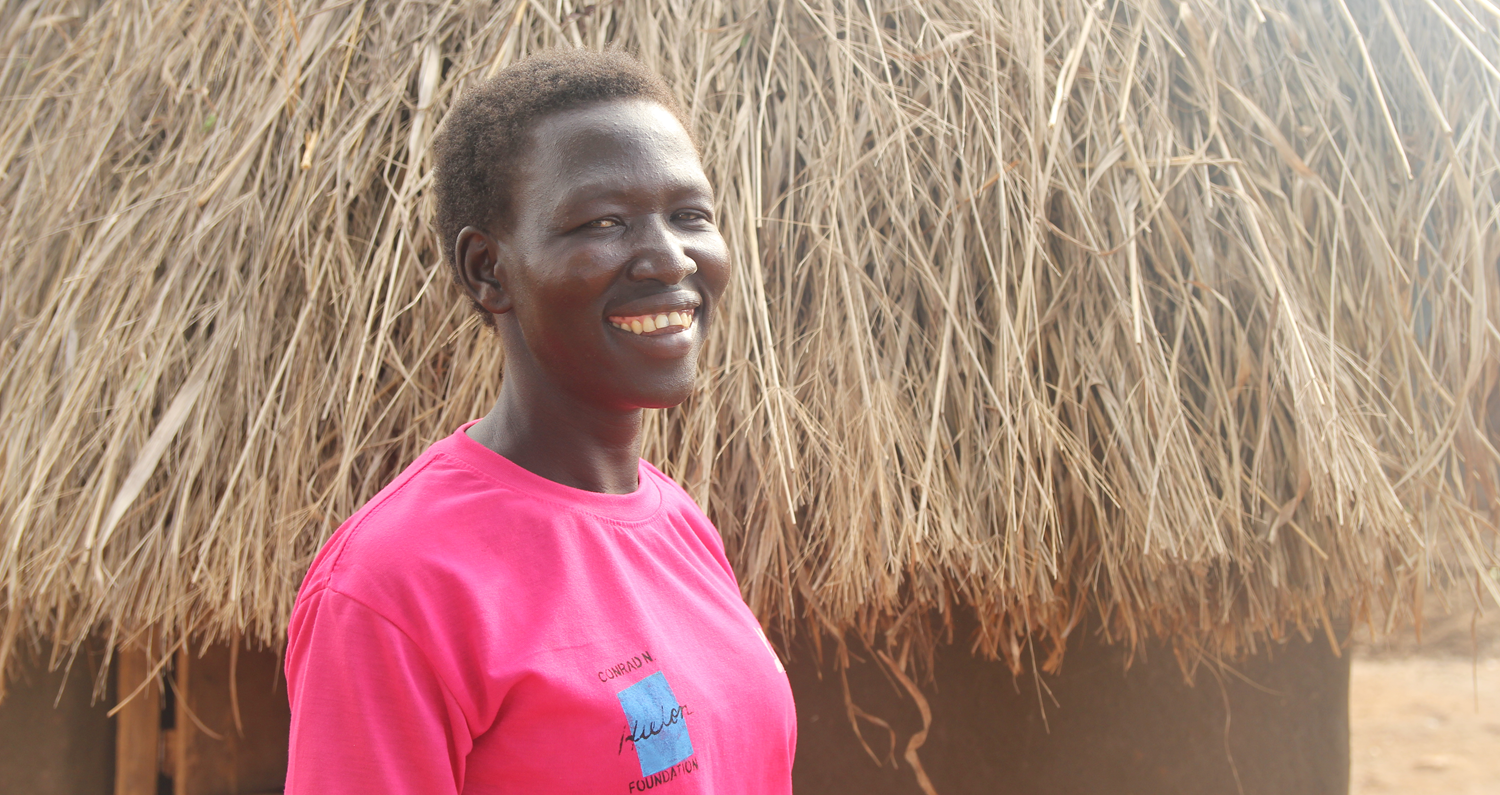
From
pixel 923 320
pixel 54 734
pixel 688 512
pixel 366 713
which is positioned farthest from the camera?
pixel 54 734

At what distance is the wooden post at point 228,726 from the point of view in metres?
Result: 2.17

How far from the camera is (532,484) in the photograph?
0.89 metres

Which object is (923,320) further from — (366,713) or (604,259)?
(366,713)

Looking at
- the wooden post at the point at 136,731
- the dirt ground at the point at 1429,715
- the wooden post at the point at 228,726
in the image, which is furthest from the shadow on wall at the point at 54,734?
the dirt ground at the point at 1429,715

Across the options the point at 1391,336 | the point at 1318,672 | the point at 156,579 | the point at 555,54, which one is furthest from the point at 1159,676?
the point at 156,579

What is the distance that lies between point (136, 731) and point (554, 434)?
5.93 feet

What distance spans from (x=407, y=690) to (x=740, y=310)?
101cm

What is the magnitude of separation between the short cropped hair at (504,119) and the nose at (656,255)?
0.12 meters

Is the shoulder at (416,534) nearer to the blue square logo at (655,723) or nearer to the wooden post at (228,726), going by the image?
the blue square logo at (655,723)

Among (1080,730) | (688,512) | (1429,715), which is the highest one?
(688,512)

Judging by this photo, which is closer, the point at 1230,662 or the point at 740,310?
the point at 740,310

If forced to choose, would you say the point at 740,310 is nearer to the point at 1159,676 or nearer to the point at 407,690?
the point at 407,690

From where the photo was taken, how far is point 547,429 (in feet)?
3.09

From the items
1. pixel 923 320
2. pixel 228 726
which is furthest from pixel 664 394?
pixel 228 726
